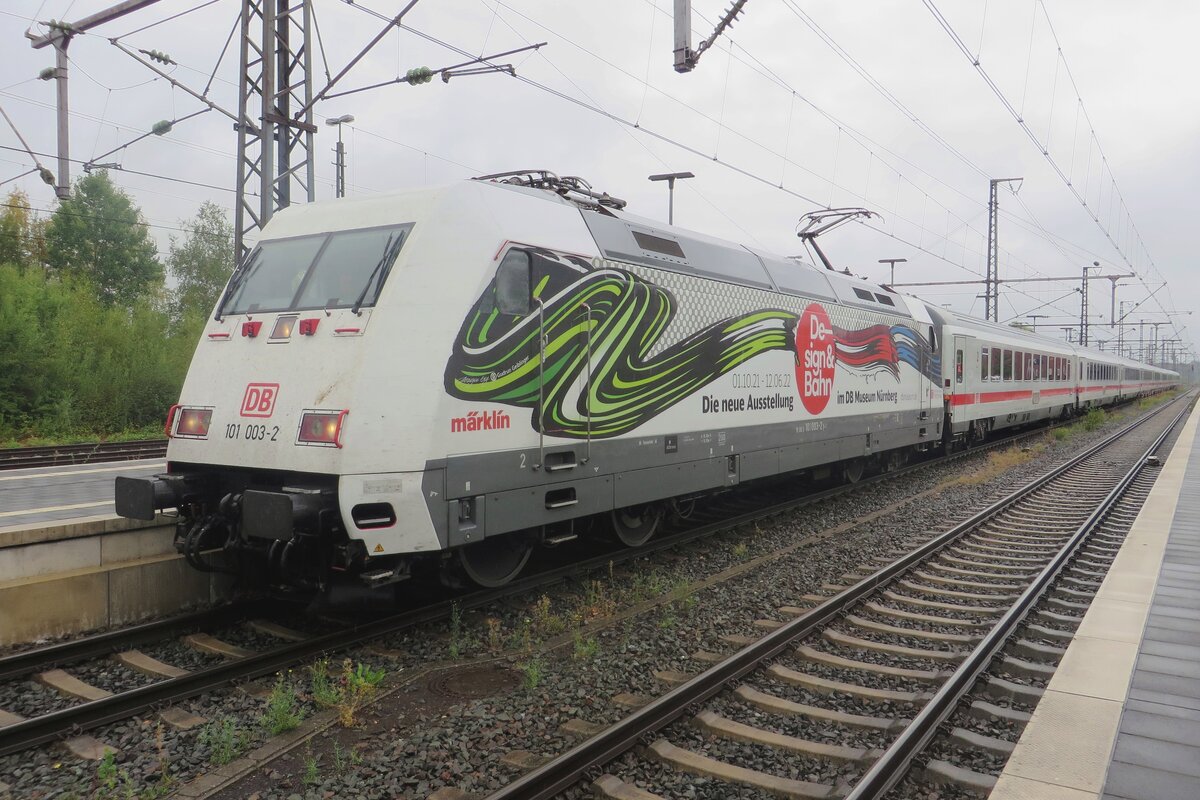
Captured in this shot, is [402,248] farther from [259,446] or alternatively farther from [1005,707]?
[1005,707]

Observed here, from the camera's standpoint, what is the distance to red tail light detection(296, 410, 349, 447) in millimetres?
5547

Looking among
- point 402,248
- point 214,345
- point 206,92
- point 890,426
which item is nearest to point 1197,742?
point 402,248

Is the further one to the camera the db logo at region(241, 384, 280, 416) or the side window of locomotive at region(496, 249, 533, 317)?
the side window of locomotive at region(496, 249, 533, 317)

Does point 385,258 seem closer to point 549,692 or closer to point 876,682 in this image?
point 549,692

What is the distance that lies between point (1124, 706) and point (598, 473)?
426 cm

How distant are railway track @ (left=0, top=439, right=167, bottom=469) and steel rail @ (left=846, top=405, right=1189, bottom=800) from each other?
1245 centimetres

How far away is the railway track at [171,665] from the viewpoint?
4660 millimetres

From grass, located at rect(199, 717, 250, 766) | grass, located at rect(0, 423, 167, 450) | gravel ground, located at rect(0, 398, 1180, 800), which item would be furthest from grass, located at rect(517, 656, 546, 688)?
grass, located at rect(0, 423, 167, 450)

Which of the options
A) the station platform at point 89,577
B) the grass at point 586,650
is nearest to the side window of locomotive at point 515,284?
the grass at point 586,650

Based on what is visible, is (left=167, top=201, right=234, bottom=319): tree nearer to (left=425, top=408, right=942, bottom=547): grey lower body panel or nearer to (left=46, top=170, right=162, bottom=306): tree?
(left=46, top=170, right=162, bottom=306): tree

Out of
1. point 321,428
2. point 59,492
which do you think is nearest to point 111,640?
point 321,428

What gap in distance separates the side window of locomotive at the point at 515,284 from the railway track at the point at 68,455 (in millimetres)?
9481

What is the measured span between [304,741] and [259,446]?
2.29 metres

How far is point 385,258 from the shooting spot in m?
6.10
